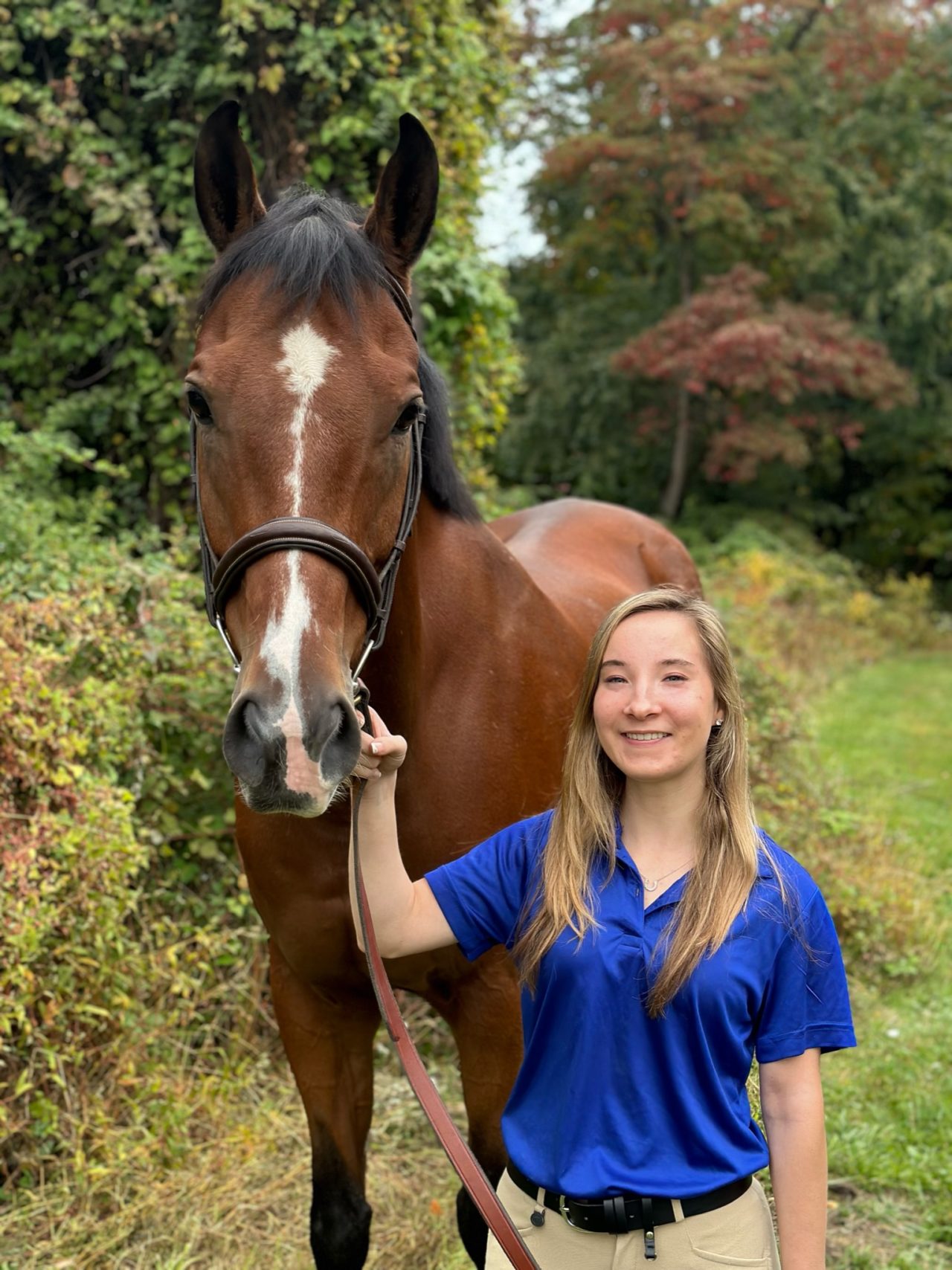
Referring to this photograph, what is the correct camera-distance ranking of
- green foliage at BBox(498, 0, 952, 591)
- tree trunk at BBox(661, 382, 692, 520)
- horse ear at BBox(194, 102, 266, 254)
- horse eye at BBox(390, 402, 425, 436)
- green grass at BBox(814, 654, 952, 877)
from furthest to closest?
tree trunk at BBox(661, 382, 692, 520) < green foliage at BBox(498, 0, 952, 591) < green grass at BBox(814, 654, 952, 877) < horse ear at BBox(194, 102, 266, 254) < horse eye at BBox(390, 402, 425, 436)

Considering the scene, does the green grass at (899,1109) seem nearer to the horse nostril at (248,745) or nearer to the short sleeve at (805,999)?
the short sleeve at (805,999)

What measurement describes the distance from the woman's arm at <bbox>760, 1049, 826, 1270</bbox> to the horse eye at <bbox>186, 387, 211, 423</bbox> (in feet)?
4.22

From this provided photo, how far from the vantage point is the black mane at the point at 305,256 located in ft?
5.99

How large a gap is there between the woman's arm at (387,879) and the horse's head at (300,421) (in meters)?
0.19

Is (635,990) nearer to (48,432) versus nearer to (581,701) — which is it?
(581,701)

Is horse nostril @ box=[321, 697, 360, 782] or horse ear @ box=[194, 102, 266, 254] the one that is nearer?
horse nostril @ box=[321, 697, 360, 782]

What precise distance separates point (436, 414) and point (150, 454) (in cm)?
392

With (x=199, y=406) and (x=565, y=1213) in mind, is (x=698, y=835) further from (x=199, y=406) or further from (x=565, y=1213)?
(x=199, y=406)

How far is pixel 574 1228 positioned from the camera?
1614 mm

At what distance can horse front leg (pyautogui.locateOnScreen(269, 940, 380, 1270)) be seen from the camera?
2.40m

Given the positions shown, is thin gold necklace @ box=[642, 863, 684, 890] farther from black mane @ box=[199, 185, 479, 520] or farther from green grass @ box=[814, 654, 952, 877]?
green grass @ box=[814, 654, 952, 877]

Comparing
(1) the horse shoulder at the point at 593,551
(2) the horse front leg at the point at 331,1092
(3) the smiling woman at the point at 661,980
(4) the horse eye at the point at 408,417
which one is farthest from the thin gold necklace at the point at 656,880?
(1) the horse shoulder at the point at 593,551

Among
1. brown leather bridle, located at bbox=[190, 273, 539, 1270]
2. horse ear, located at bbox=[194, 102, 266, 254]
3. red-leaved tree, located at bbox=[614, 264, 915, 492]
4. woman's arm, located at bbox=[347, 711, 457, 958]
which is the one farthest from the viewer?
red-leaved tree, located at bbox=[614, 264, 915, 492]

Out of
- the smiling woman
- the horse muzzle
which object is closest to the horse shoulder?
the smiling woman
